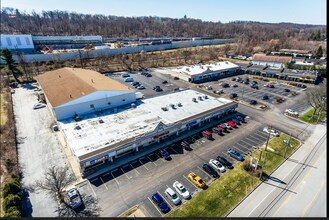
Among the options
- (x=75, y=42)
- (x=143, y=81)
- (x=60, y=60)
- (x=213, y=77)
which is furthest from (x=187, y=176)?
(x=75, y=42)

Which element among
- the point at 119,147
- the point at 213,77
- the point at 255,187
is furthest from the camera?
the point at 213,77

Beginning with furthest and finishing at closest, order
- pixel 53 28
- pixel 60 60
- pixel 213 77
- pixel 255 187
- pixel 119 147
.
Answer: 1. pixel 53 28
2. pixel 60 60
3. pixel 213 77
4. pixel 119 147
5. pixel 255 187

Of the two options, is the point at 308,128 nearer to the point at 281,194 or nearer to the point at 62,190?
the point at 281,194

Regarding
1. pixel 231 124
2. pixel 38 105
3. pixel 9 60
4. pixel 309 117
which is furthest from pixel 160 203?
pixel 9 60

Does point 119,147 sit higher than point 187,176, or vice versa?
point 119,147

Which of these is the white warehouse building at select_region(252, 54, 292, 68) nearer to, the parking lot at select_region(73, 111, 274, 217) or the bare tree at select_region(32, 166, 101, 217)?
the parking lot at select_region(73, 111, 274, 217)

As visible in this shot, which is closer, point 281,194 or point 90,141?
point 281,194

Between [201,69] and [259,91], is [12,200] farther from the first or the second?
[201,69]

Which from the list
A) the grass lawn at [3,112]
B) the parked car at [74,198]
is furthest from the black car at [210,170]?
the grass lawn at [3,112]
